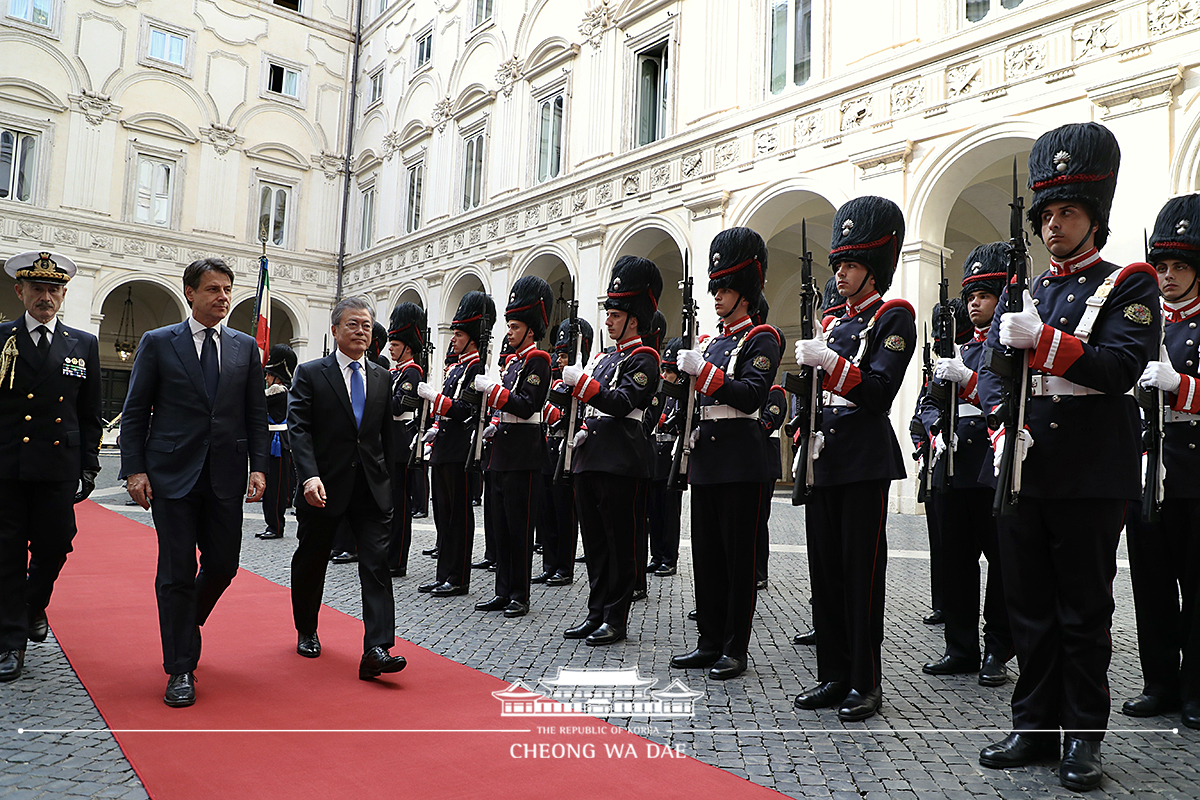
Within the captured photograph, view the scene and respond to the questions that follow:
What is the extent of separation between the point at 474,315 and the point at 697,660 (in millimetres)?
2970

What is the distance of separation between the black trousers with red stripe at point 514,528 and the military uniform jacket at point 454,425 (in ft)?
1.82

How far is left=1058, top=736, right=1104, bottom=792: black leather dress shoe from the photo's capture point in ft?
8.20

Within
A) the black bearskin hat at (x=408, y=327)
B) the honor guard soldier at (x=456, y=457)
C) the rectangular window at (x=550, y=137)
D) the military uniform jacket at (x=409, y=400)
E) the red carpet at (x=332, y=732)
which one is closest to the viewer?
the red carpet at (x=332, y=732)

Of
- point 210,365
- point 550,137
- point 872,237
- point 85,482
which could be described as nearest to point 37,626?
point 85,482

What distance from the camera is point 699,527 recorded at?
3.89 meters

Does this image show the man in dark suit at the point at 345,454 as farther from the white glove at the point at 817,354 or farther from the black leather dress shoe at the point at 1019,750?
the black leather dress shoe at the point at 1019,750

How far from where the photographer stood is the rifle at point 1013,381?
269 cm

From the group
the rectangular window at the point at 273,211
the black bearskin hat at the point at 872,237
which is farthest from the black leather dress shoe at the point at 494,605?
the rectangular window at the point at 273,211

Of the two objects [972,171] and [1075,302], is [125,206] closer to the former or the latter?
[972,171]

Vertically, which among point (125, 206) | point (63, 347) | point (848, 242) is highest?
point (125, 206)

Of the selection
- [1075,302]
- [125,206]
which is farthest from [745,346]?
[125,206]

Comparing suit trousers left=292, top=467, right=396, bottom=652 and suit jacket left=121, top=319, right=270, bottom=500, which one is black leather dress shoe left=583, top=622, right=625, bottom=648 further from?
→ suit jacket left=121, top=319, right=270, bottom=500

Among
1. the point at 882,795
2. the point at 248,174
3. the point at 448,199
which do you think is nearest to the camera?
the point at 882,795

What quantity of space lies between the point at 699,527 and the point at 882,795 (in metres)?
1.58
